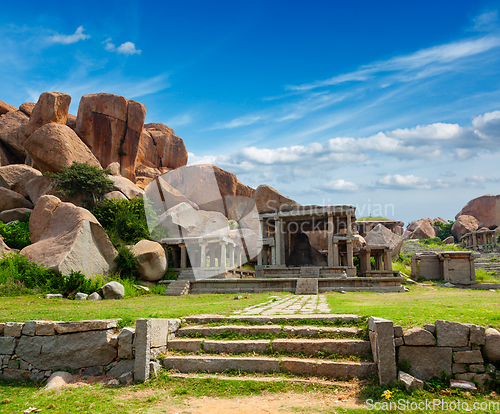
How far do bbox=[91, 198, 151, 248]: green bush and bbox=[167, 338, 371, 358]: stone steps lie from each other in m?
16.6

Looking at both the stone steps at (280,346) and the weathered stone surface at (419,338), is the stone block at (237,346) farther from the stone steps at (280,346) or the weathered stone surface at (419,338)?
the weathered stone surface at (419,338)

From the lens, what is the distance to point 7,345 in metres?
6.98

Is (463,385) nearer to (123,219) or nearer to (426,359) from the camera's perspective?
(426,359)

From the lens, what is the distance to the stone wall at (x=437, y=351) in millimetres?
5289

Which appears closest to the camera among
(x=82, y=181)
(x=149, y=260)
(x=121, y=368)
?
(x=121, y=368)

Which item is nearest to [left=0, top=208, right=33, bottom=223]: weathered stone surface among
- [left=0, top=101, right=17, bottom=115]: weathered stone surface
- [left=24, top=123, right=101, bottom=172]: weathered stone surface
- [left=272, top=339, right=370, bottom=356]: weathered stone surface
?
[left=24, top=123, right=101, bottom=172]: weathered stone surface

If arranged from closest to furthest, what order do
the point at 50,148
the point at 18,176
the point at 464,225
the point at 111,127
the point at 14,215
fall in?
1. the point at 14,215
2. the point at 50,148
3. the point at 18,176
4. the point at 111,127
5. the point at 464,225

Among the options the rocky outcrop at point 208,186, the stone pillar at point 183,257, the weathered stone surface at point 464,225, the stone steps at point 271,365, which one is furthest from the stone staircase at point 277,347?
the weathered stone surface at point 464,225

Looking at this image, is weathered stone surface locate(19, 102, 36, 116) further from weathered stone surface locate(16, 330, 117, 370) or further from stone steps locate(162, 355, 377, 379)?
stone steps locate(162, 355, 377, 379)

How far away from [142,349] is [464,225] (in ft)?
212

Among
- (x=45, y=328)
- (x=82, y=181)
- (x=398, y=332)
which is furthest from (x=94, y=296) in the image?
(x=82, y=181)

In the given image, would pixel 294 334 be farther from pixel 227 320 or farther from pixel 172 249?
pixel 172 249

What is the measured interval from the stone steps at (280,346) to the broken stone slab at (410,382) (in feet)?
2.46

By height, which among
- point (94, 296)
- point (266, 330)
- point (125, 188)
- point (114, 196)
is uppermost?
point (125, 188)
